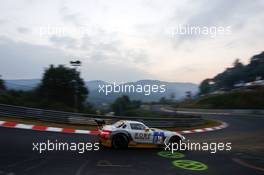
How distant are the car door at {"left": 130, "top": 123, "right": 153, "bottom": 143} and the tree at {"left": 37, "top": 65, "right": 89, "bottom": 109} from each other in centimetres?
2990

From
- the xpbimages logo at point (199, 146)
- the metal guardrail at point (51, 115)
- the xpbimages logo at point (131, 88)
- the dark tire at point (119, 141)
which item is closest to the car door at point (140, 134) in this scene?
the dark tire at point (119, 141)

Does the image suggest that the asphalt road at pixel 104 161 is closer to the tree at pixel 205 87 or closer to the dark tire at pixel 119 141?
the dark tire at pixel 119 141

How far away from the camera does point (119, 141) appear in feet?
38.3

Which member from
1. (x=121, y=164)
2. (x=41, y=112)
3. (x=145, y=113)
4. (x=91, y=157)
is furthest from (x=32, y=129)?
(x=145, y=113)

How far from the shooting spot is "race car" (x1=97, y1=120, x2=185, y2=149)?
11.5 meters

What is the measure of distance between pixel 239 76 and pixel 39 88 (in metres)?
79.8

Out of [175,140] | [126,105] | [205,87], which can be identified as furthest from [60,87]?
[205,87]

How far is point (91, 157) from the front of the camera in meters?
9.94

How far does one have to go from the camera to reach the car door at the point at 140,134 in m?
12.0

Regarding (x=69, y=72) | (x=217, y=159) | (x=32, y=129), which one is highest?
(x=69, y=72)

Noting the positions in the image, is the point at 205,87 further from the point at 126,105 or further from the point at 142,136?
the point at 142,136

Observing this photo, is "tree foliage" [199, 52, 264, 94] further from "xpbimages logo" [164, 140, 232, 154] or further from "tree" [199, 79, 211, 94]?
"xpbimages logo" [164, 140, 232, 154]

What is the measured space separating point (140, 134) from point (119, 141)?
89 cm

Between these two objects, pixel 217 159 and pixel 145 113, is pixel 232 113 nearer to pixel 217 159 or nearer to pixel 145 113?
pixel 145 113
